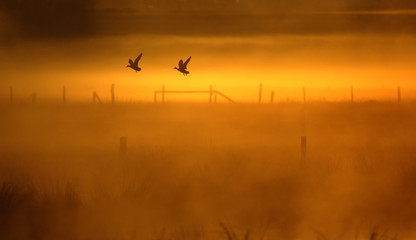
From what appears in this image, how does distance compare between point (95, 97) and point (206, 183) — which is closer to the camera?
point (206, 183)

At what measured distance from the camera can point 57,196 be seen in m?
12.6

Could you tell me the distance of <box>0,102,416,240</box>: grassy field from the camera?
11383 millimetres

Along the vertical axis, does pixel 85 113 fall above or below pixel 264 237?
above

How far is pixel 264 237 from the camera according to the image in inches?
422

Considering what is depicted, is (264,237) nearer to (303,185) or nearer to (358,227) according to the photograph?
(358,227)

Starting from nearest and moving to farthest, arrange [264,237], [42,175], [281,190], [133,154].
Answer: [264,237] < [281,190] < [42,175] < [133,154]

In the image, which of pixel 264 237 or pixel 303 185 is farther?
pixel 303 185

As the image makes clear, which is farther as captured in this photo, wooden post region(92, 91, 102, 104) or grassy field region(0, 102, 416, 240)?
wooden post region(92, 91, 102, 104)

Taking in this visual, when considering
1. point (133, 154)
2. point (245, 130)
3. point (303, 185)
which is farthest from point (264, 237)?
point (245, 130)

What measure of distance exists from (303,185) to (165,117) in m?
15.5

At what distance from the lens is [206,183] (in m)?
14.3

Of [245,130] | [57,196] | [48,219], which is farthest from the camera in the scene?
[245,130]

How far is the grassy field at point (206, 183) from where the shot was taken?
11.4 metres

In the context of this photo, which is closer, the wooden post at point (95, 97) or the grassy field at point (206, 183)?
the grassy field at point (206, 183)
